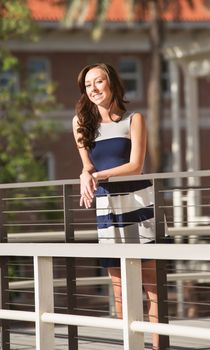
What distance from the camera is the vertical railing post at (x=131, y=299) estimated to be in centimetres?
869

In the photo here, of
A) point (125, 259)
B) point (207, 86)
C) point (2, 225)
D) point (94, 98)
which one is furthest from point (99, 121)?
point (207, 86)

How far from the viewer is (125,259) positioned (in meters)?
8.70

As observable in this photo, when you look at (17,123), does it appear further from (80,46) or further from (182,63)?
(80,46)

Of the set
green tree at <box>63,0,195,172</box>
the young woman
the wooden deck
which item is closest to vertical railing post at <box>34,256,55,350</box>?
the wooden deck

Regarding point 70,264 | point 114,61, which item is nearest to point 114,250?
point 70,264

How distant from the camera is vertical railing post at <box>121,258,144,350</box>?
8688 mm

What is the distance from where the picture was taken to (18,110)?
32.8 m

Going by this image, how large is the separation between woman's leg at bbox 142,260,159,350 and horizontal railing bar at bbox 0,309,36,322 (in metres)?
1.08

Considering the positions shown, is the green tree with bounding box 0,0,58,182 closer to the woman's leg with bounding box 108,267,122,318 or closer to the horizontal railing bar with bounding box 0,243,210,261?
the horizontal railing bar with bounding box 0,243,210,261

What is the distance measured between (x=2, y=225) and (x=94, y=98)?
1.65m

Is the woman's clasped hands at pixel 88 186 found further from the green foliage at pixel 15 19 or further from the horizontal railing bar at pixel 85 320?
the green foliage at pixel 15 19

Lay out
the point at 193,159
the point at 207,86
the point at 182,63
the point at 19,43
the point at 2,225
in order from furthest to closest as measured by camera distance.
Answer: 1. the point at 207,86
2. the point at 19,43
3. the point at 193,159
4. the point at 182,63
5. the point at 2,225

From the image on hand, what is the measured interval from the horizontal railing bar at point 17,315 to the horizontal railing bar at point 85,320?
0.62ft

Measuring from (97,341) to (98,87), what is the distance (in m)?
2.66
